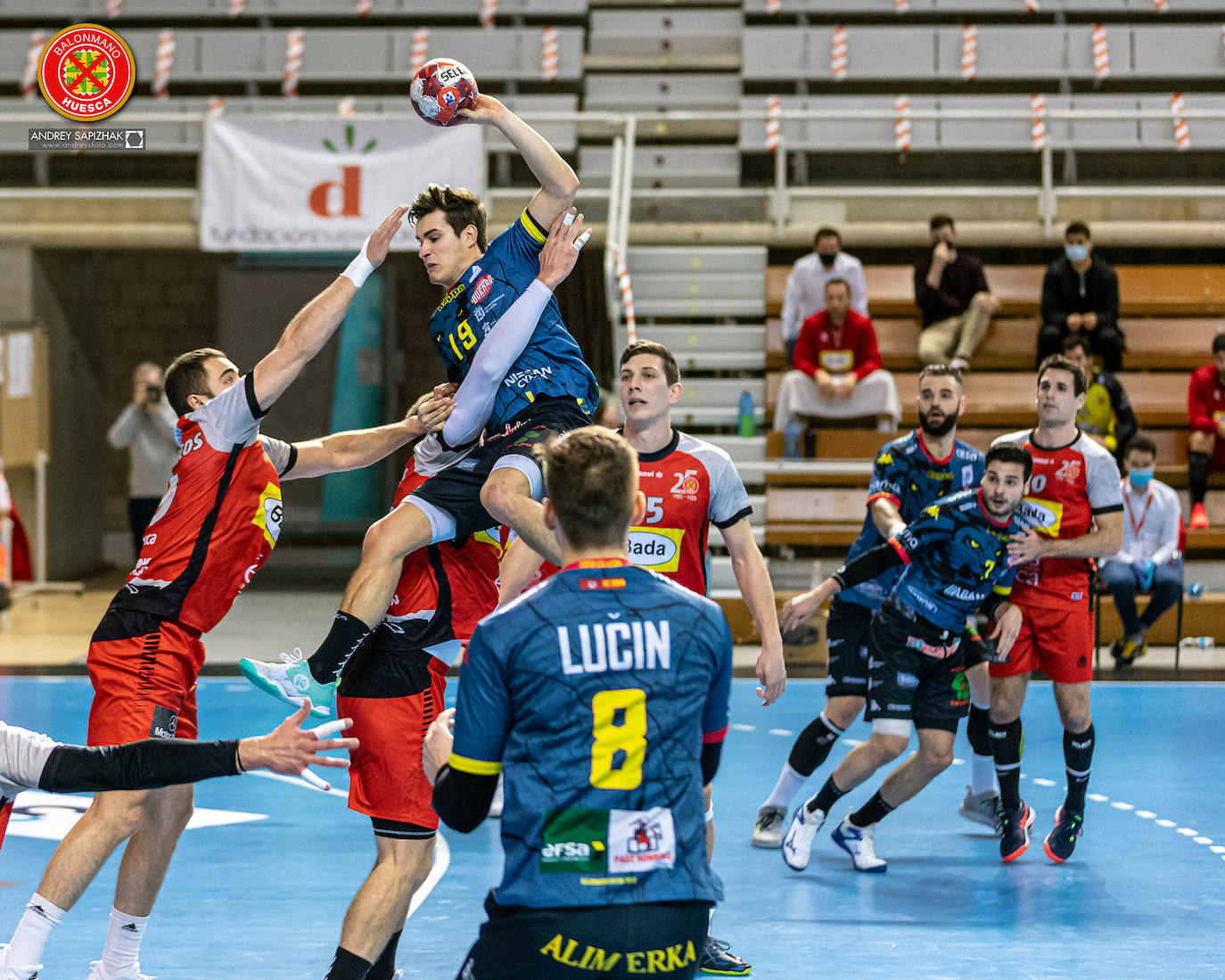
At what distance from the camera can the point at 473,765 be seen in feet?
8.46

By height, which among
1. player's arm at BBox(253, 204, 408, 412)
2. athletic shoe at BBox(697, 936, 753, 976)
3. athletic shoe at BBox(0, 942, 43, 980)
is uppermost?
player's arm at BBox(253, 204, 408, 412)

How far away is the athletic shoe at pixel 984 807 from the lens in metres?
6.43

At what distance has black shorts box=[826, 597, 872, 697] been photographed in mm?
6207

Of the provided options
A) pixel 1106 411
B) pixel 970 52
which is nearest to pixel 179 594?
pixel 1106 411

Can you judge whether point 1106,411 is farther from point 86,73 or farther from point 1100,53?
point 86,73

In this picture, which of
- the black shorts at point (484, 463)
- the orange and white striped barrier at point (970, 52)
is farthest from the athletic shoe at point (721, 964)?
the orange and white striped barrier at point (970, 52)

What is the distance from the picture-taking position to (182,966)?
4551 mm

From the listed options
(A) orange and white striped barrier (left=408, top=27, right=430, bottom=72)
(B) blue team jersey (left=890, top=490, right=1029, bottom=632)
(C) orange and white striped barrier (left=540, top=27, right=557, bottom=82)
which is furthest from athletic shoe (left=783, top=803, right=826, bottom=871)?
(A) orange and white striped barrier (left=408, top=27, right=430, bottom=72)

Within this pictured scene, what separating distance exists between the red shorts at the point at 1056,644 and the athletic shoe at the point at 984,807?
0.70m

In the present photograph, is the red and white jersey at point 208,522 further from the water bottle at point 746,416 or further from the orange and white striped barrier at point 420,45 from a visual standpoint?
the orange and white striped barrier at point 420,45

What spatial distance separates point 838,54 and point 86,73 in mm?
7914

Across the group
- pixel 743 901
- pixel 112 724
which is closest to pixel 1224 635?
pixel 743 901

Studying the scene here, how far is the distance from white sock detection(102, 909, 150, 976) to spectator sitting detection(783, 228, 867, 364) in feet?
31.3

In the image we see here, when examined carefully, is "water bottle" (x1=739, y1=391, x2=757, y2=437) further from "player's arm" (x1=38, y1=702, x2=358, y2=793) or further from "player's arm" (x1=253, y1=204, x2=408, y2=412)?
"player's arm" (x1=38, y1=702, x2=358, y2=793)
